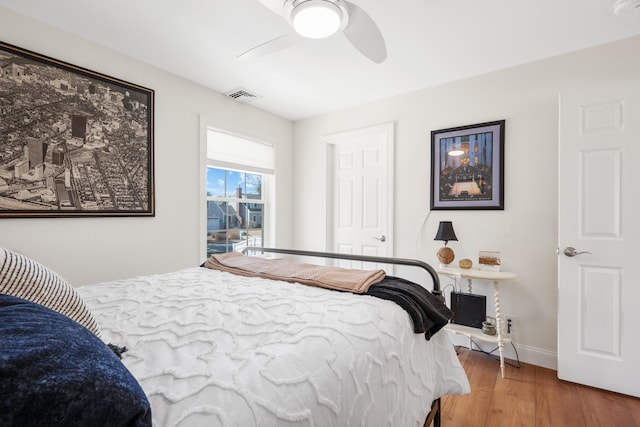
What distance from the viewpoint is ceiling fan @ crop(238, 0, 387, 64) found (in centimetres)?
141

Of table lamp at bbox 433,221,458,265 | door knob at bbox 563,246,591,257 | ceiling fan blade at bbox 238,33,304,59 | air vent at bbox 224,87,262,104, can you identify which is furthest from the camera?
air vent at bbox 224,87,262,104

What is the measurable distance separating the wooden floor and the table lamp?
90 centimetres

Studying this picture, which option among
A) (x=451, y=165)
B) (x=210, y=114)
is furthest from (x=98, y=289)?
(x=451, y=165)

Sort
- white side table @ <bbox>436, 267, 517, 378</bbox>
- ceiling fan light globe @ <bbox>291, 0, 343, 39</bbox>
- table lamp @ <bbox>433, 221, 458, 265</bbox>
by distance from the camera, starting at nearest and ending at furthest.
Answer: ceiling fan light globe @ <bbox>291, 0, 343, 39</bbox> → white side table @ <bbox>436, 267, 517, 378</bbox> → table lamp @ <bbox>433, 221, 458, 265</bbox>

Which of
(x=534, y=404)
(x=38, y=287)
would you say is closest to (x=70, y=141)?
(x=38, y=287)

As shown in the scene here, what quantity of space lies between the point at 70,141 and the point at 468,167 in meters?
3.20

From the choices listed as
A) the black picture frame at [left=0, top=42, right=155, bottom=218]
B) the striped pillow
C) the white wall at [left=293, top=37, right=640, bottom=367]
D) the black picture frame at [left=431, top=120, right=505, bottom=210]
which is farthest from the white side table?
the black picture frame at [left=0, top=42, right=155, bottom=218]

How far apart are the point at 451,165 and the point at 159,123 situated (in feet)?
8.88

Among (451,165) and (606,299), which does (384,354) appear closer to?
(606,299)

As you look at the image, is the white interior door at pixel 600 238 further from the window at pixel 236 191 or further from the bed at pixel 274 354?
the window at pixel 236 191

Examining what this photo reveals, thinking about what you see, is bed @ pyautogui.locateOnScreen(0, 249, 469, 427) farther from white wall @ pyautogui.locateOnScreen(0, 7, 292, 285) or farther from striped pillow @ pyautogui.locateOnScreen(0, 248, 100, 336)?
white wall @ pyautogui.locateOnScreen(0, 7, 292, 285)

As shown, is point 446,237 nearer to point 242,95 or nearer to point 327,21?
point 327,21

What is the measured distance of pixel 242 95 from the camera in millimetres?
3092

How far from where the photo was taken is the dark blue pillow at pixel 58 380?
0.34 metres
